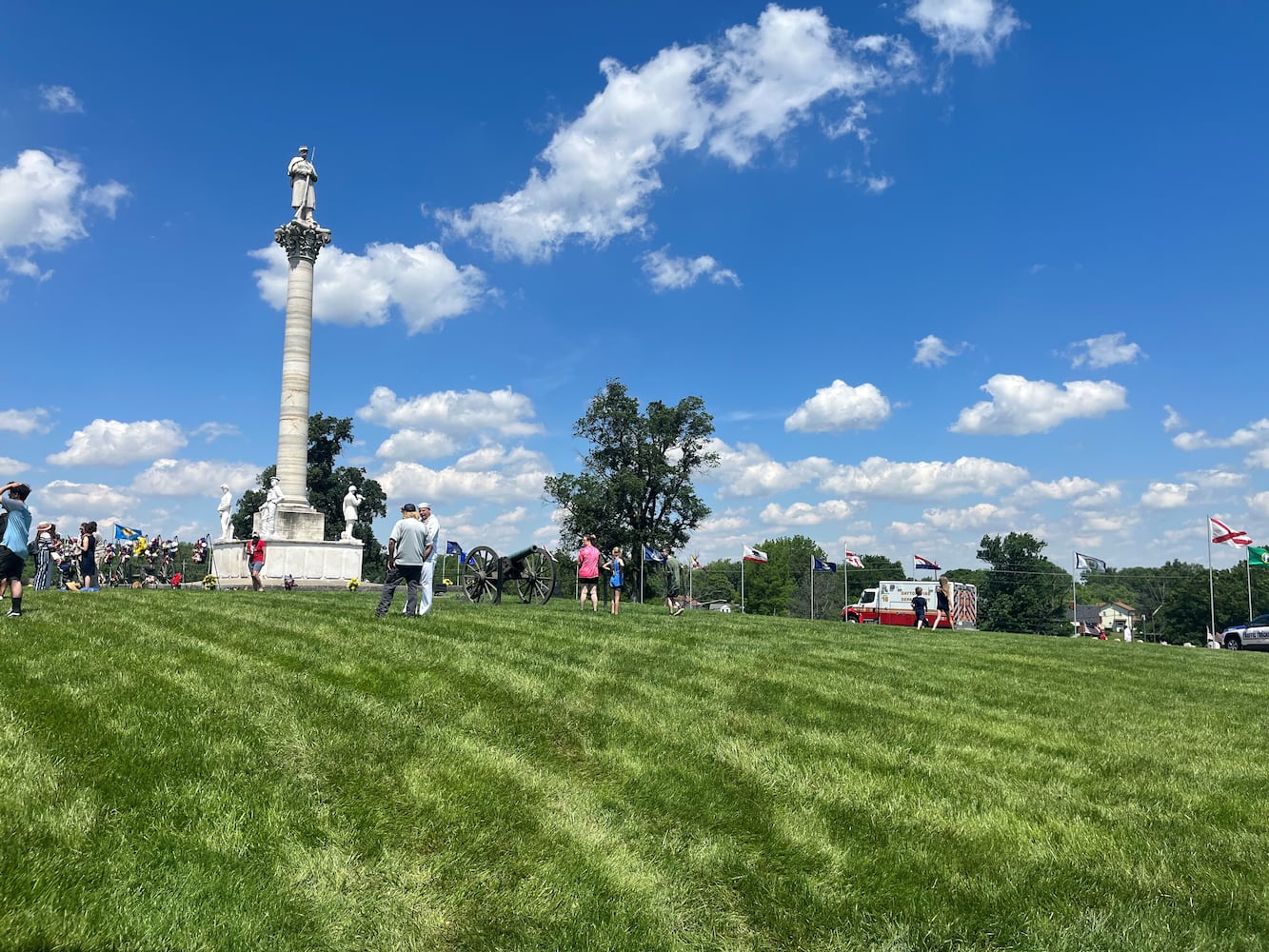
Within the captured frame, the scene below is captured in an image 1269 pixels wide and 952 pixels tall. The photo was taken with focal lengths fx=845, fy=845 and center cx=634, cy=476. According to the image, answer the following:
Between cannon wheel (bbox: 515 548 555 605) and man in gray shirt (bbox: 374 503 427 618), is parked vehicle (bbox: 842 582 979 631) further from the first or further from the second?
man in gray shirt (bbox: 374 503 427 618)

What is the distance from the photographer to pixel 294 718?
21.5 ft

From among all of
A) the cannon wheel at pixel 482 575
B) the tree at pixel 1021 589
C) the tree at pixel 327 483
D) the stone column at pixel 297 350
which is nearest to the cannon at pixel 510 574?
the cannon wheel at pixel 482 575

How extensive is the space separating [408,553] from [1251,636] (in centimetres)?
3291

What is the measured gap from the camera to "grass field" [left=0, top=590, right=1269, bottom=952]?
4.28 m

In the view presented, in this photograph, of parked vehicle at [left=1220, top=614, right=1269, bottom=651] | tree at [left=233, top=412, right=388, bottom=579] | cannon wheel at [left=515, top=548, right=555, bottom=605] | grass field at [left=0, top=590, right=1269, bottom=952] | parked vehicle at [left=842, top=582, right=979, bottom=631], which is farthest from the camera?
tree at [left=233, top=412, right=388, bottom=579]

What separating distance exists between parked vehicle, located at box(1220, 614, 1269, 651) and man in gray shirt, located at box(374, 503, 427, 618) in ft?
102

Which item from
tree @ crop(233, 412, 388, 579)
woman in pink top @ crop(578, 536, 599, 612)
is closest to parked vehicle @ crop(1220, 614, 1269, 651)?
woman in pink top @ crop(578, 536, 599, 612)

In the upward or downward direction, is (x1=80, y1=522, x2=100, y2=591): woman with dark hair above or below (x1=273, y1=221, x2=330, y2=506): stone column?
below

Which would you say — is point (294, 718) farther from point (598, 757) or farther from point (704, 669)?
point (704, 669)

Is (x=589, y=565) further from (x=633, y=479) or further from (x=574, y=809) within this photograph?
(x=633, y=479)

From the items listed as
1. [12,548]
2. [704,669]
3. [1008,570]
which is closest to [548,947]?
[704,669]

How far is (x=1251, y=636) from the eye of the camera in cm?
3219

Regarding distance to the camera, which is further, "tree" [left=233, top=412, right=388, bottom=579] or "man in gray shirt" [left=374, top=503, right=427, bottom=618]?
"tree" [left=233, top=412, right=388, bottom=579]

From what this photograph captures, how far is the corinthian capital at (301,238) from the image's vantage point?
3906 cm
